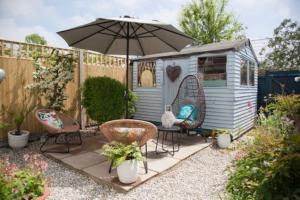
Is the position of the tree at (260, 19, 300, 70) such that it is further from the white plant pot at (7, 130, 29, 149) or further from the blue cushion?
the white plant pot at (7, 130, 29, 149)

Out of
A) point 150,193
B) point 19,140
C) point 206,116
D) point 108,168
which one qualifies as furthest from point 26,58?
point 206,116

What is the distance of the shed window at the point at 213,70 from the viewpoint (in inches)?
219

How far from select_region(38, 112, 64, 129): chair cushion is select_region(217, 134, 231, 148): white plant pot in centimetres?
329

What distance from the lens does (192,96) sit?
5.91 metres

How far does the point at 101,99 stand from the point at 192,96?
2299 millimetres

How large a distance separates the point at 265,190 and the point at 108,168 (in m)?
2.48

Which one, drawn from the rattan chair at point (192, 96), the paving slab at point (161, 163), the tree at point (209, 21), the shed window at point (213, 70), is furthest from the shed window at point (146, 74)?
the tree at point (209, 21)

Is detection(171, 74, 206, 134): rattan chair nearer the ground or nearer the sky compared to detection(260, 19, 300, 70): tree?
nearer the ground

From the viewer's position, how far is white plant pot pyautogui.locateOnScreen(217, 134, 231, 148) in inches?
192

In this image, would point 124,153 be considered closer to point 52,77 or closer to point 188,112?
point 188,112

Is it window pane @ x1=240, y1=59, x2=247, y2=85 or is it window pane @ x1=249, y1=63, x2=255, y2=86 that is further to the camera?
window pane @ x1=249, y1=63, x2=255, y2=86

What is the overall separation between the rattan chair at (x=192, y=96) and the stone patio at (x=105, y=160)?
23.6 inches

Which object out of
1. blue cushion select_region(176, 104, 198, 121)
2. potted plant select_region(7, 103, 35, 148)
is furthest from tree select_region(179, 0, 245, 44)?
potted plant select_region(7, 103, 35, 148)

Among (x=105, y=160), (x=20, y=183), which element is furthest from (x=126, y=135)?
(x=20, y=183)
